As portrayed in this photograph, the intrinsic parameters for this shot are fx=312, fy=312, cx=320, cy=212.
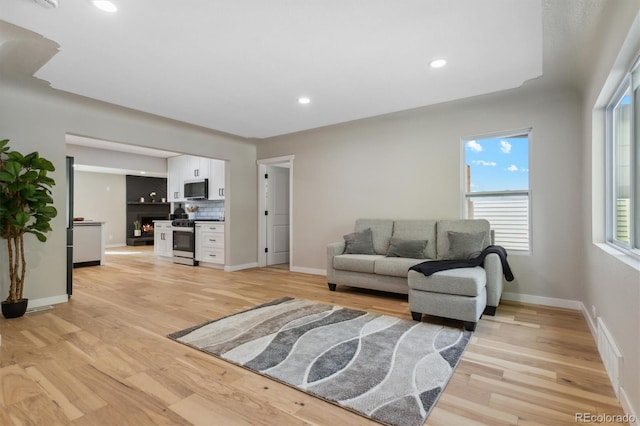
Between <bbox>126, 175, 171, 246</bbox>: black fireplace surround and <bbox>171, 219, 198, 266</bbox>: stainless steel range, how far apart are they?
13.7 feet

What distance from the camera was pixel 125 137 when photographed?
4293mm

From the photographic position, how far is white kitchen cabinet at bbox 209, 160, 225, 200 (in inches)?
263

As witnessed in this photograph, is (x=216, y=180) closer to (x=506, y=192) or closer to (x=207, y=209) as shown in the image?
(x=207, y=209)

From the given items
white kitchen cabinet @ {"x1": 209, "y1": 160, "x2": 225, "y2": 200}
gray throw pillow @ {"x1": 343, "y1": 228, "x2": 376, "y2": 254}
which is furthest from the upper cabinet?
gray throw pillow @ {"x1": 343, "y1": 228, "x2": 376, "y2": 254}

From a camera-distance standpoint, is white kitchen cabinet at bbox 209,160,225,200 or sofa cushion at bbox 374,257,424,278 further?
white kitchen cabinet at bbox 209,160,225,200

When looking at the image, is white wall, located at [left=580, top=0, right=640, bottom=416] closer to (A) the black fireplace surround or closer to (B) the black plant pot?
(B) the black plant pot

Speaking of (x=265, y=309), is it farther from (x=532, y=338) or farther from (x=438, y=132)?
(x=438, y=132)

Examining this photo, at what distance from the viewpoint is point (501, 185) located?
154 inches

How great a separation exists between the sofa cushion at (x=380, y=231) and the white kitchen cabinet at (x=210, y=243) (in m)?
2.94

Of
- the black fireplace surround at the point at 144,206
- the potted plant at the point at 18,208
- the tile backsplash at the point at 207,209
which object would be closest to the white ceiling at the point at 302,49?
the potted plant at the point at 18,208

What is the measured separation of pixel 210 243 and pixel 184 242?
839 mm

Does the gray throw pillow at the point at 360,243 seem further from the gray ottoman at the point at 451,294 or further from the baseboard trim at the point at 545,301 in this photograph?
the baseboard trim at the point at 545,301

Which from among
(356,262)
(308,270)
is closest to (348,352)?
(356,262)

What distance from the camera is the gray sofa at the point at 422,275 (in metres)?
2.86
